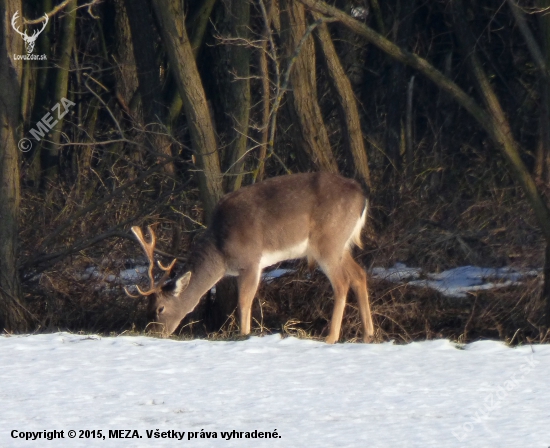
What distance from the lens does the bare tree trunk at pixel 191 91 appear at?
→ 31.2 feet

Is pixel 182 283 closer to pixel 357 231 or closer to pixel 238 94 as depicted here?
pixel 357 231

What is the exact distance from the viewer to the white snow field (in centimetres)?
498

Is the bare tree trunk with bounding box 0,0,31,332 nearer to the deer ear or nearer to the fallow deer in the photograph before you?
the fallow deer

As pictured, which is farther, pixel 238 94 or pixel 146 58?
pixel 146 58

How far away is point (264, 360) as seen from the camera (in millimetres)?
6641

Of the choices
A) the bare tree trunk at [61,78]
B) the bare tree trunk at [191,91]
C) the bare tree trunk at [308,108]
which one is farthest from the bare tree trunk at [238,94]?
the bare tree trunk at [61,78]

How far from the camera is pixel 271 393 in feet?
18.9

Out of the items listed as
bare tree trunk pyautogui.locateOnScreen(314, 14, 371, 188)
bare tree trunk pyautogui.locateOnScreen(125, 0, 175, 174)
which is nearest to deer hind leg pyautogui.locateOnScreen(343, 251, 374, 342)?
bare tree trunk pyautogui.locateOnScreen(314, 14, 371, 188)

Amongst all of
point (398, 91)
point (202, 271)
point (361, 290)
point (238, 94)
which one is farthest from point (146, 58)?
point (361, 290)

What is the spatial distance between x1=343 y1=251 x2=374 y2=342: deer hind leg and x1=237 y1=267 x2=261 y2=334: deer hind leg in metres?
0.93

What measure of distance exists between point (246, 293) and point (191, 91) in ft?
6.63

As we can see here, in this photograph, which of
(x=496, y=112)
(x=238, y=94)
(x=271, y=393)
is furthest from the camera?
(x=238, y=94)

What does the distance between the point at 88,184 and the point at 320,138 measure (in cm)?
316

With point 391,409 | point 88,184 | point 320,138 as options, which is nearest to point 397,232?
point 320,138
